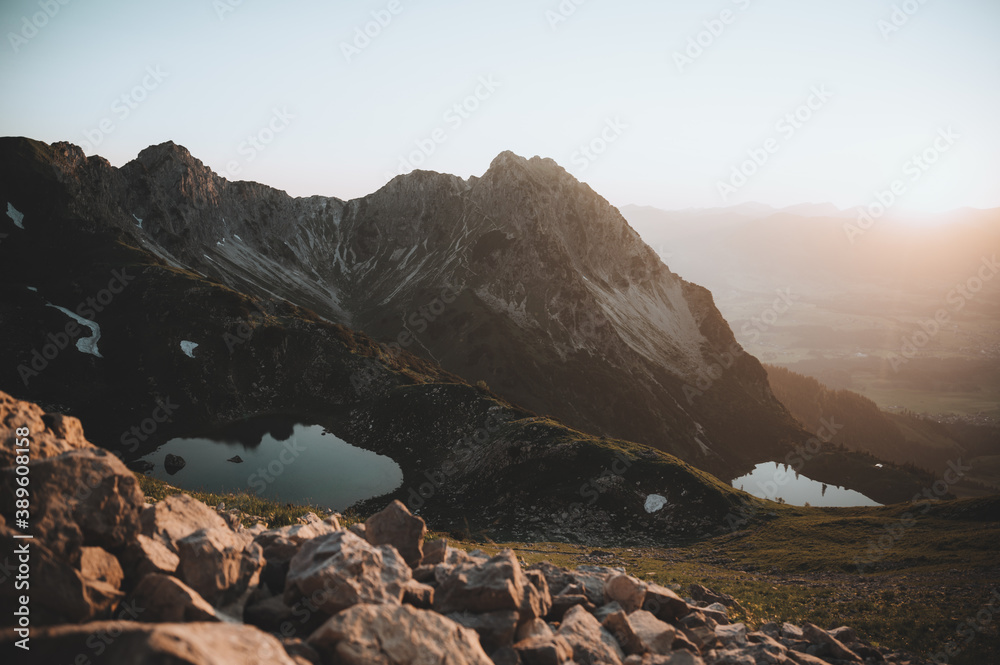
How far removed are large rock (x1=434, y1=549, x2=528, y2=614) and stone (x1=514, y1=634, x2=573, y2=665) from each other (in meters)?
0.80

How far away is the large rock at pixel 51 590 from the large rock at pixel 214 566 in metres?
1.57

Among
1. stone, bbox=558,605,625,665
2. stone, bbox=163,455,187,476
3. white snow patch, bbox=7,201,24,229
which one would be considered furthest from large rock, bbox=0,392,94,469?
white snow patch, bbox=7,201,24,229

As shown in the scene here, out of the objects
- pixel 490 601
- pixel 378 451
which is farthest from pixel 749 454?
pixel 490 601

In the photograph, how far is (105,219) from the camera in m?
115

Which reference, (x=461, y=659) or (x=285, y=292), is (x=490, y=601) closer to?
(x=461, y=659)

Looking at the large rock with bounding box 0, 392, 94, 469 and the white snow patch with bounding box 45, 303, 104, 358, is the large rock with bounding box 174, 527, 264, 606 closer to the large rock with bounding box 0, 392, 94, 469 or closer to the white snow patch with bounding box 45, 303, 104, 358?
the large rock with bounding box 0, 392, 94, 469

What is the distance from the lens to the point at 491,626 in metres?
11.0

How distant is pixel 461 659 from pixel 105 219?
143 meters

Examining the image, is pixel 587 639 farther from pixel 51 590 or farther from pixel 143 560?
pixel 51 590

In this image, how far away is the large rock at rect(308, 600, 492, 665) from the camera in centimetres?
862

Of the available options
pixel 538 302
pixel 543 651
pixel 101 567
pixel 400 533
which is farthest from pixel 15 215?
pixel 543 651

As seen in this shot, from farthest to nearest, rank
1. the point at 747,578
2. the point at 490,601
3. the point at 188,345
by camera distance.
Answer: the point at 188,345, the point at 747,578, the point at 490,601

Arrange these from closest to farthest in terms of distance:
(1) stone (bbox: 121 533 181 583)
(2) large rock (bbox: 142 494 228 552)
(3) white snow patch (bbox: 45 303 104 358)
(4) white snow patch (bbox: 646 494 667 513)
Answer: (1) stone (bbox: 121 533 181 583) < (2) large rock (bbox: 142 494 228 552) < (4) white snow patch (bbox: 646 494 667 513) < (3) white snow patch (bbox: 45 303 104 358)

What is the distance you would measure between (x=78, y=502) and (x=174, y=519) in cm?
295
